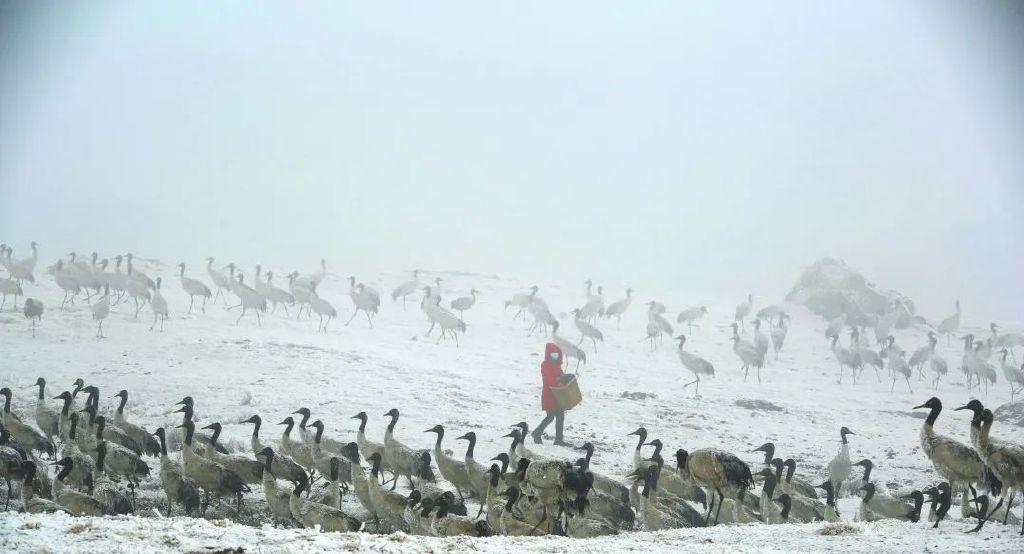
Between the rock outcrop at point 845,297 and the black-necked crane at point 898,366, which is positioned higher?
the rock outcrop at point 845,297

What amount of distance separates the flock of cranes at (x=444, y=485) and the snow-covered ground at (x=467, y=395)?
1.85 feet

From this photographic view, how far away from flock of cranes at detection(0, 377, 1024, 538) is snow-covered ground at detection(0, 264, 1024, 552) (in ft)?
1.85

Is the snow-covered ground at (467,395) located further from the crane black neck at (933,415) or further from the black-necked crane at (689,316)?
the black-necked crane at (689,316)

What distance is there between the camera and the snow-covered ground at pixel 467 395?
6781 millimetres

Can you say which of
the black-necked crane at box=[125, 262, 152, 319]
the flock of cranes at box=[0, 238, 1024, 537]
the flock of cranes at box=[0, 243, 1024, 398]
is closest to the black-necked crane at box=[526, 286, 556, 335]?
the flock of cranes at box=[0, 243, 1024, 398]

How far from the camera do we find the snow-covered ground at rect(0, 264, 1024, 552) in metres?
6.78

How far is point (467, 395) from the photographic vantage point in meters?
16.6

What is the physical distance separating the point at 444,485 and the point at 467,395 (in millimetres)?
5182

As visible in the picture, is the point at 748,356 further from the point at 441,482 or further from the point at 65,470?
the point at 65,470

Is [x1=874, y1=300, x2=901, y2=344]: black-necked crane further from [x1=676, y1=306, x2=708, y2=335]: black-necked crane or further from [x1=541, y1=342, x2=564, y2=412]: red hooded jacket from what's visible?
[x1=541, y1=342, x2=564, y2=412]: red hooded jacket

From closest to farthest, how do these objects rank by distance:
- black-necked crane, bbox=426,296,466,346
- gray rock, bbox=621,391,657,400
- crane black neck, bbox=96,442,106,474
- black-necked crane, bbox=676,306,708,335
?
crane black neck, bbox=96,442,106,474, gray rock, bbox=621,391,657,400, black-necked crane, bbox=426,296,466,346, black-necked crane, bbox=676,306,708,335

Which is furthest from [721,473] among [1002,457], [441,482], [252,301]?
[252,301]

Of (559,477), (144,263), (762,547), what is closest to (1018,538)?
(762,547)

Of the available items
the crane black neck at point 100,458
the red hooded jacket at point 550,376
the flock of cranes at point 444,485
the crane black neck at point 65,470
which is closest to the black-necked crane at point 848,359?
the flock of cranes at point 444,485
